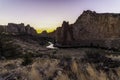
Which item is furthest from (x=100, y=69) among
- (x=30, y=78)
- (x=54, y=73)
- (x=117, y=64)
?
(x=30, y=78)

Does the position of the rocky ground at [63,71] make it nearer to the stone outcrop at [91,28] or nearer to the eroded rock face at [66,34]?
the stone outcrop at [91,28]

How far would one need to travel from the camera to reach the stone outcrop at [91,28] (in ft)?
299

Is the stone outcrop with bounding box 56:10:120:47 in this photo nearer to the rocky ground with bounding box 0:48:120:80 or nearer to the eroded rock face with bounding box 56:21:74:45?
the eroded rock face with bounding box 56:21:74:45

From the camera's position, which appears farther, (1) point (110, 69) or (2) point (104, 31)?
(2) point (104, 31)

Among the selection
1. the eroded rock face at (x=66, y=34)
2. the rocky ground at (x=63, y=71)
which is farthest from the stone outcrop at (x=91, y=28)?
the rocky ground at (x=63, y=71)

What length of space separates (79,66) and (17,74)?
5494 millimetres

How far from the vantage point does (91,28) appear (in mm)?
96500

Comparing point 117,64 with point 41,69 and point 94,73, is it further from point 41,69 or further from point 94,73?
point 41,69

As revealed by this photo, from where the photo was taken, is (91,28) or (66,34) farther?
(66,34)

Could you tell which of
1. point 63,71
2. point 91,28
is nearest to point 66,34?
point 91,28

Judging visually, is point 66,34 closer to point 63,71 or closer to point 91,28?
point 91,28

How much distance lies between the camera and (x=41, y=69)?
68.3ft

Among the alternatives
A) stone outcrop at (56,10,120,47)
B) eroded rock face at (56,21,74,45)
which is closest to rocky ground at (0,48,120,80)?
stone outcrop at (56,10,120,47)

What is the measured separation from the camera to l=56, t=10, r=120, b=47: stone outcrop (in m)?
91.2
